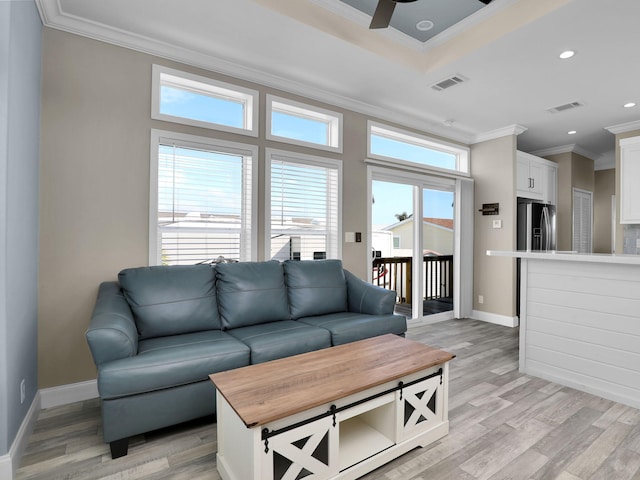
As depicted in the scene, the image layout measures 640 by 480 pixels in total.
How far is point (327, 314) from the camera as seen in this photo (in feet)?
10.6

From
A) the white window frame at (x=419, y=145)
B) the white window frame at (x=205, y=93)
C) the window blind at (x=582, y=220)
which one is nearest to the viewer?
the white window frame at (x=205, y=93)

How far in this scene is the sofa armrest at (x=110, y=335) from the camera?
188 cm

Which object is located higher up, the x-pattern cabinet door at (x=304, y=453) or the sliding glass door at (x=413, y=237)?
the sliding glass door at (x=413, y=237)

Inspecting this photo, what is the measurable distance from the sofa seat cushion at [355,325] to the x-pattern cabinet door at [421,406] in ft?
2.76

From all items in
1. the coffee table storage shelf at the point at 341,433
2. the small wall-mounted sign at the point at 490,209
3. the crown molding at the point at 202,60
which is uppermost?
the crown molding at the point at 202,60

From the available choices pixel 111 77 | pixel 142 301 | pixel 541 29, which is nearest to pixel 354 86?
pixel 541 29

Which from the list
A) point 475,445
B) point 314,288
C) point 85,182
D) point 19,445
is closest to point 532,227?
point 314,288

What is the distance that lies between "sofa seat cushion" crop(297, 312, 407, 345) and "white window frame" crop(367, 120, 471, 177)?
1921 mm

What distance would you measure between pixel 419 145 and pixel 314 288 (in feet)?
9.36

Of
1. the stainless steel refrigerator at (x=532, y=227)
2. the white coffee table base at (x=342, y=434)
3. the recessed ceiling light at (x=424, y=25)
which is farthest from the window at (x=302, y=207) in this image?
the stainless steel refrigerator at (x=532, y=227)

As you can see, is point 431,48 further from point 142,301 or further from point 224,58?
point 142,301

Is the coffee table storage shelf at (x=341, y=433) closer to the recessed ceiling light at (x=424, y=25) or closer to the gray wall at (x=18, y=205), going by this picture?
the gray wall at (x=18, y=205)

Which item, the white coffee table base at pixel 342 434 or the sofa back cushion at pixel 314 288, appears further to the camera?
the sofa back cushion at pixel 314 288

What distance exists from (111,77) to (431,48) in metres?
2.80
